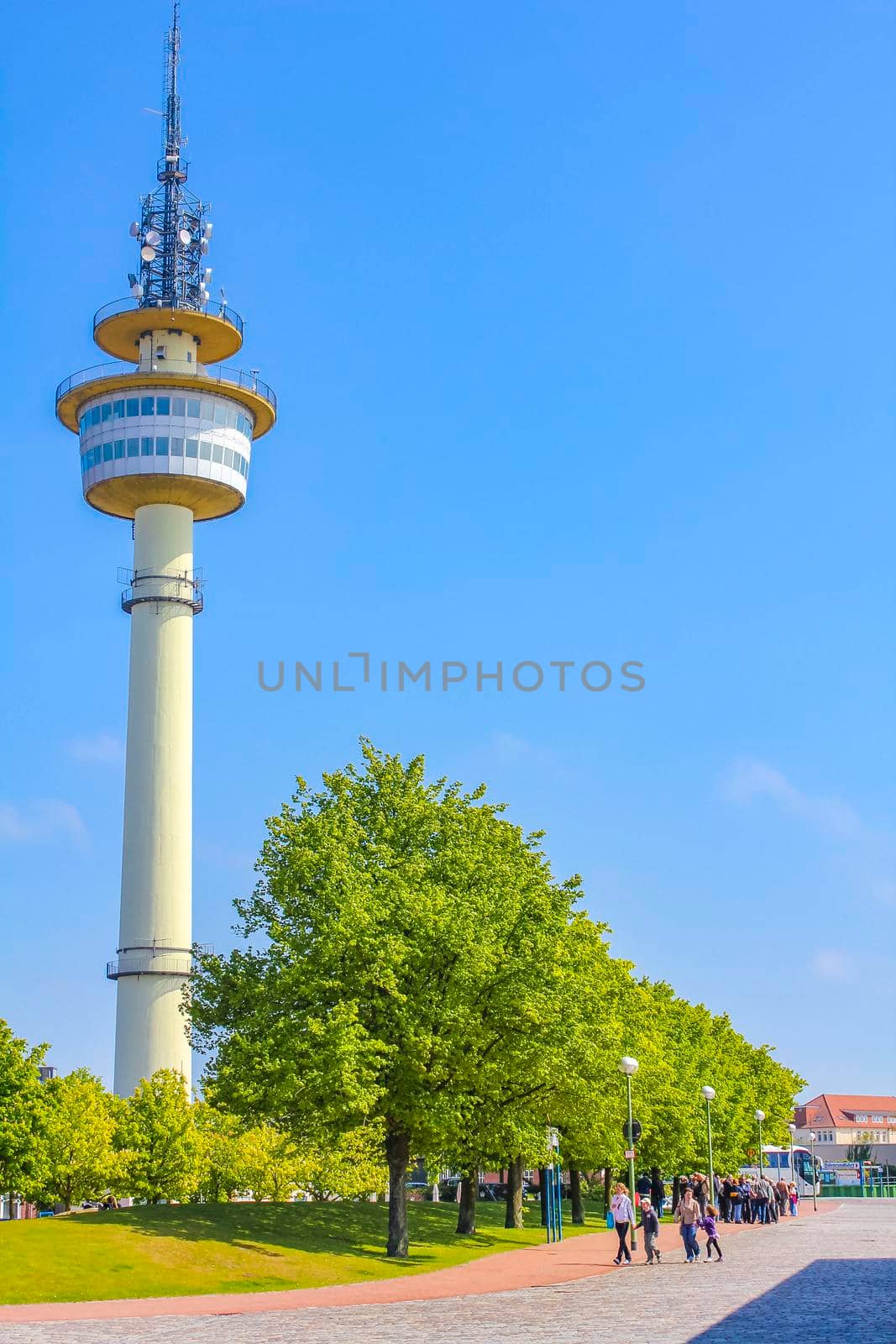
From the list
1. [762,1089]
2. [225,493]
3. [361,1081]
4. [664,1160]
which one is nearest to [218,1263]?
[361,1081]

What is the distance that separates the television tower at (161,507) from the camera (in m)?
75.7

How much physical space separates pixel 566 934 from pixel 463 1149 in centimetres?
800

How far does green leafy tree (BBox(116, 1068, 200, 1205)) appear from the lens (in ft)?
216

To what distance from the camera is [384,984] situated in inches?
1578

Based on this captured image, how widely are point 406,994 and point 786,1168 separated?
72254 millimetres

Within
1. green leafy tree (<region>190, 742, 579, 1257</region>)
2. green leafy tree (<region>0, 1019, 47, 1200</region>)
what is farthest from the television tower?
green leafy tree (<region>190, 742, 579, 1257</region>)

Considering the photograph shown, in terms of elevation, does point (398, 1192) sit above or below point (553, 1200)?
above

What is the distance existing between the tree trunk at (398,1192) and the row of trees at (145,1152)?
1427 centimetres

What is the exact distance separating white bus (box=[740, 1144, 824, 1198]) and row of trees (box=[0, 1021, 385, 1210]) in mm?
38247

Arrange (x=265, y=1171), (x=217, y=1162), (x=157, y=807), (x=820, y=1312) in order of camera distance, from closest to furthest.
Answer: (x=820, y=1312), (x=265, y=1171), (x=217, y=1162), (x=157, y=807)

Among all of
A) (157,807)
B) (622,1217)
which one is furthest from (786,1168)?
(622,1217)

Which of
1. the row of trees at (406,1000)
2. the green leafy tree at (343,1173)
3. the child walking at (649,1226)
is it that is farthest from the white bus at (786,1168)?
the child walking at (649,1226)

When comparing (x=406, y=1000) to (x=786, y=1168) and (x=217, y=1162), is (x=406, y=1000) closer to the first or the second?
(x=217, y=1162)

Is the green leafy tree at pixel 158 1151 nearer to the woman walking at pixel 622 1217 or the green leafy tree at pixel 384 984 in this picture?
the green leafy tree at pixel 384 984
